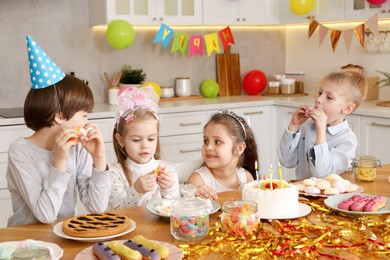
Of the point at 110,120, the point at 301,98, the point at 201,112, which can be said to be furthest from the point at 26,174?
the point at 301,98

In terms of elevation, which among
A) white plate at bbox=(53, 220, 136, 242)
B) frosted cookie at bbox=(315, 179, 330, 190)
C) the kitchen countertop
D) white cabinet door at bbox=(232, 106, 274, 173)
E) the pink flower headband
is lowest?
white cabinet door at bbox=(232, 106, 274, 173)

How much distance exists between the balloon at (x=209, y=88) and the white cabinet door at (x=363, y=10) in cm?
119

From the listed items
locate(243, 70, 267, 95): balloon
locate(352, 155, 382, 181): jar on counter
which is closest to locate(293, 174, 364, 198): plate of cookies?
locate(352, 155, 382, 181): jar on counter

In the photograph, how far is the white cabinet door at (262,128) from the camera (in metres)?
4.57

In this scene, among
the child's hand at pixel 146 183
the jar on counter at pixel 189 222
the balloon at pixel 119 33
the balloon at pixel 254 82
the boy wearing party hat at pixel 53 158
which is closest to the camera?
the jar on counter at pixel 189 222

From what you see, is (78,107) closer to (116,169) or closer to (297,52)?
(116,169)

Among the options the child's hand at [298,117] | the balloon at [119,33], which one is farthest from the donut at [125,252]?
the balloon at [119,33]

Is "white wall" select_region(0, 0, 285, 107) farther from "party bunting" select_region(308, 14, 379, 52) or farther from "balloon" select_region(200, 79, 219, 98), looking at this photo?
"party bunting" select_region(308, 14, 379, 52)

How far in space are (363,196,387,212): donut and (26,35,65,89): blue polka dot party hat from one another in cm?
102

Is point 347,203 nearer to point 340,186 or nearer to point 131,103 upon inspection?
point 340,186

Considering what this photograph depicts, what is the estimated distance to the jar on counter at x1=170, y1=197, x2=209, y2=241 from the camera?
1635 mm

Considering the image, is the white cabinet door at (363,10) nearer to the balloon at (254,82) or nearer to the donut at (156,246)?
the balloon at (254,82)

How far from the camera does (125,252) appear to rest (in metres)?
1.42

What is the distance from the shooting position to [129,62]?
15.4ft
